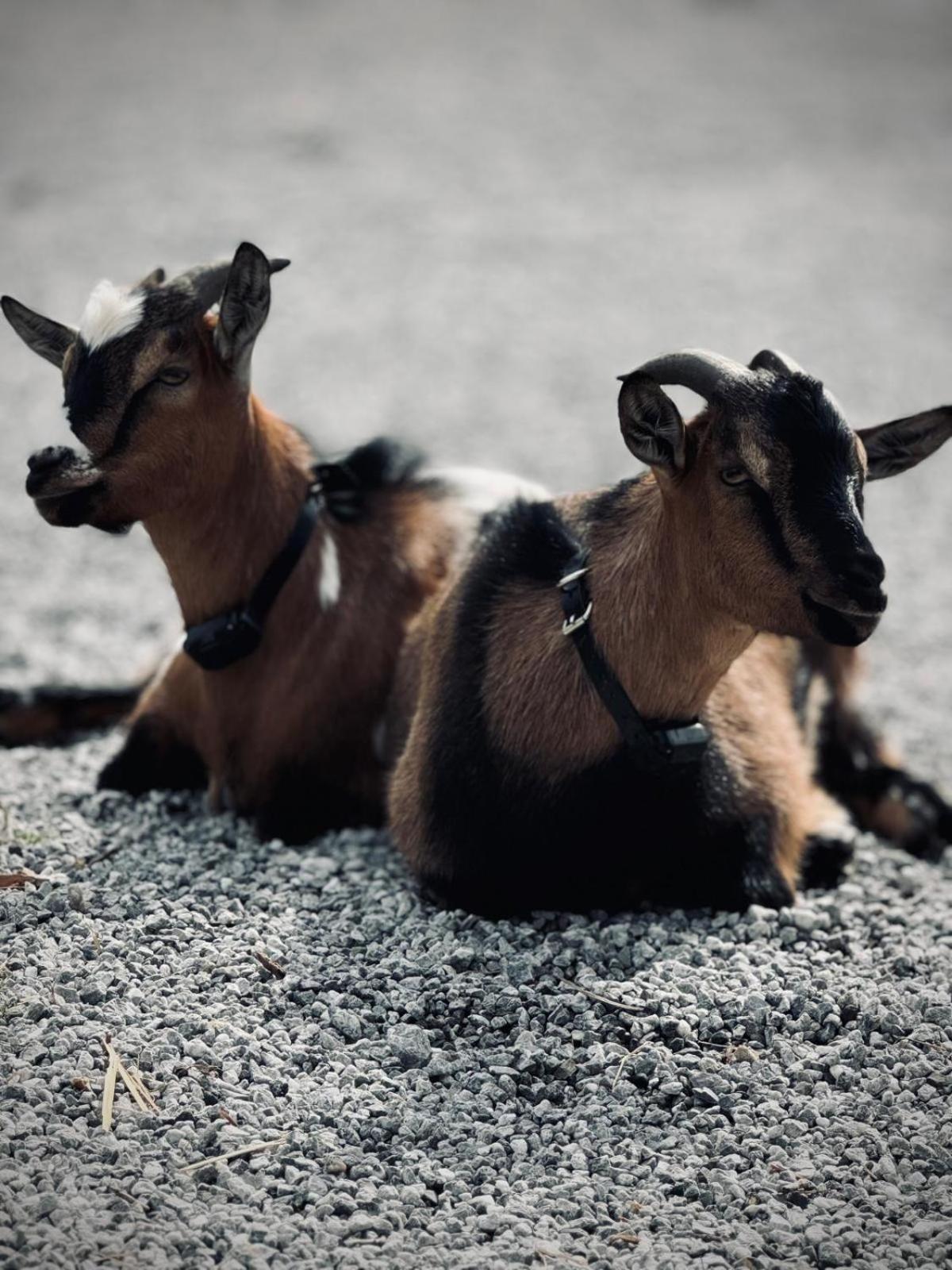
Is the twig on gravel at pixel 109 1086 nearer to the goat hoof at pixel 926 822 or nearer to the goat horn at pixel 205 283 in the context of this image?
the goat horn at pixel 205 283

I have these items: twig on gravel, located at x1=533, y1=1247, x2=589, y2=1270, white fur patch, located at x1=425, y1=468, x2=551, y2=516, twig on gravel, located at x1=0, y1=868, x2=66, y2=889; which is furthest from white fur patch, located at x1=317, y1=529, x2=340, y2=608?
twig on gravel, located at x1=533, y1=1247, x2=589, y2=1270

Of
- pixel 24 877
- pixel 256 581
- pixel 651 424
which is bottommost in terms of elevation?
pixel 24 877

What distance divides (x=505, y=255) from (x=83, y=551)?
6.10 meters

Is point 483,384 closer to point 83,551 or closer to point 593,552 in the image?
point 83,551

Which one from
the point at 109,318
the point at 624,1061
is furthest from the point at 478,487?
the point at 624,1061

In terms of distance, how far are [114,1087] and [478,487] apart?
2.90 metres

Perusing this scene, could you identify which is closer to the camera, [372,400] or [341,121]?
[372,400]

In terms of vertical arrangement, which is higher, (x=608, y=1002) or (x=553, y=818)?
(x=553, y=818)

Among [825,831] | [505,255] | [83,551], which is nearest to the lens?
[825,831]

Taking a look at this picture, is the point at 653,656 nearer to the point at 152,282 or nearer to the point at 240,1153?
the point at 240,1153

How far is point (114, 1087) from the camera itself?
348 cm

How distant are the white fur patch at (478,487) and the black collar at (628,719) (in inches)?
53.4

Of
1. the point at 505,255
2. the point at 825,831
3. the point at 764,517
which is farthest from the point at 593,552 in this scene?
the point at 505,255

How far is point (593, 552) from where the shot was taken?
417 cm
